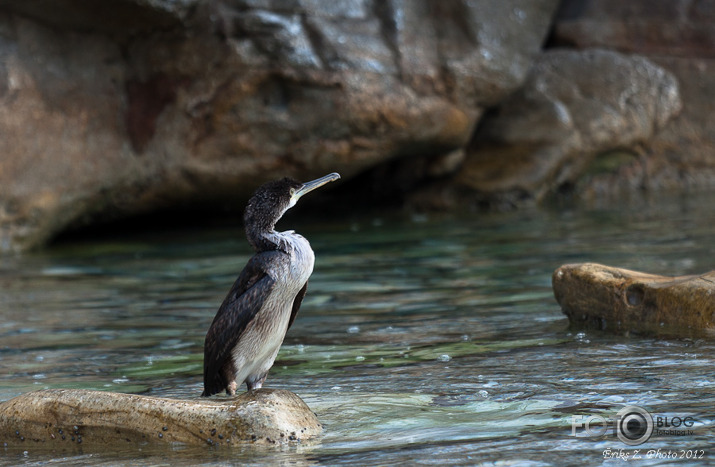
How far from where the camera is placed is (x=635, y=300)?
5.09m

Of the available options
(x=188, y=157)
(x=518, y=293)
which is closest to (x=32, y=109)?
(x=188, y=157)

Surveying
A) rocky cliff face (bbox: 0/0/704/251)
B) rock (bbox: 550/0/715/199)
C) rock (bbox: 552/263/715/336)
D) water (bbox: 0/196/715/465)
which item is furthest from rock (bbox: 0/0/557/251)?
rock (bbox: 552/263/715/336)

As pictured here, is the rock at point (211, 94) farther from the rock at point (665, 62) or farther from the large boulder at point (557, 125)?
the rock at point (665, 62)

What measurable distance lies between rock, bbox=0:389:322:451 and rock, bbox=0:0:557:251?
20.7ft

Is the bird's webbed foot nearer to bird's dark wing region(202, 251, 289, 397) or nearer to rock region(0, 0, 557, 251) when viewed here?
bird's dark wing region(202, 251, 289, 397)

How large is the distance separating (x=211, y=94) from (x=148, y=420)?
6.97m

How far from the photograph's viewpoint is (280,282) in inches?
143

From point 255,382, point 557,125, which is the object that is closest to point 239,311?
point 255,382

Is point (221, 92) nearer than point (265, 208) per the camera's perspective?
No

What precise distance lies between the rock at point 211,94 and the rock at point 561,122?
118cm

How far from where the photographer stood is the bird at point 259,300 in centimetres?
365

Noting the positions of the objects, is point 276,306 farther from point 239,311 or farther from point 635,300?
point 635,300

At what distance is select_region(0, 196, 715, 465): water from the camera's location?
3.37 meters

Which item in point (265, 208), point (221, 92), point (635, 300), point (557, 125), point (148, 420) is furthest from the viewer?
point (557, 125)
